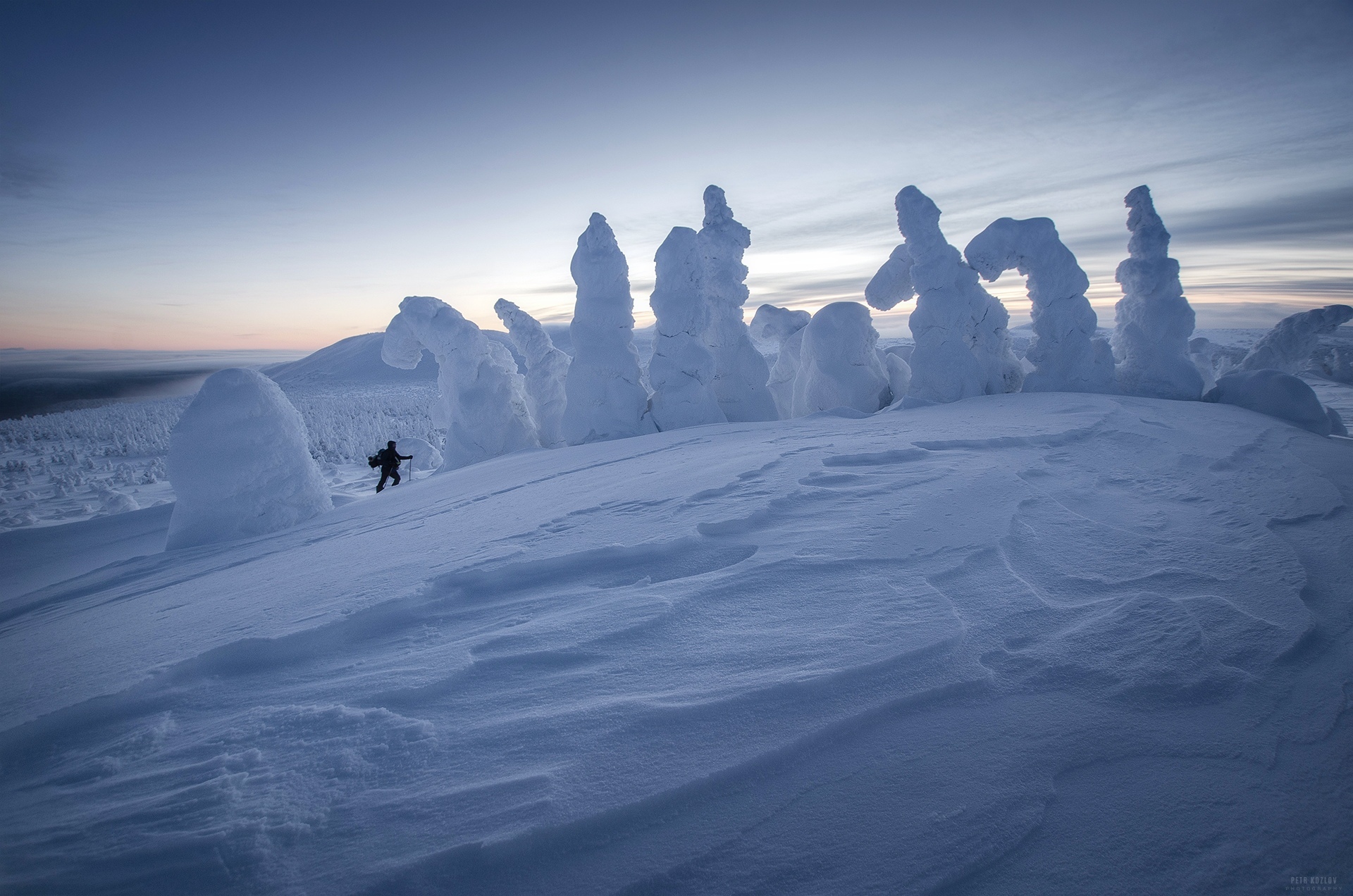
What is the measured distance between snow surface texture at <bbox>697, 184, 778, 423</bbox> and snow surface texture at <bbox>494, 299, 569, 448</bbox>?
480cm

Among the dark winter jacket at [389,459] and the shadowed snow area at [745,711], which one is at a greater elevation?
the dark winter jacket at [389,459]

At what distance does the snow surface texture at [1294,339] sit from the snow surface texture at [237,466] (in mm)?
19790

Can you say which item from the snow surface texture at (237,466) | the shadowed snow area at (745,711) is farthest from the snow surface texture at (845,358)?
the snow surface texture at (237,466)

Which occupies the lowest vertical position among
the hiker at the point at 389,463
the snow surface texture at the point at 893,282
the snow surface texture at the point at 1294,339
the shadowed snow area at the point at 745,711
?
the shadowed snow area at the point at 745,711

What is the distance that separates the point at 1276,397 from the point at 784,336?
36.7 ft

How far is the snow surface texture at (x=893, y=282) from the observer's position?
14016 millimetres

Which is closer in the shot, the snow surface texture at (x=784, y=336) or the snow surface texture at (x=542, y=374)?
the snow surface texture at (x=542, y=374)

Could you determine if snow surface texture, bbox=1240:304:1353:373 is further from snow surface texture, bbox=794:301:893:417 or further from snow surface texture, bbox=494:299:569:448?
snow surface texture, bbox=494:299:569:448

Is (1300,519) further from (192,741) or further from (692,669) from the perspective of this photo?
(192,741)

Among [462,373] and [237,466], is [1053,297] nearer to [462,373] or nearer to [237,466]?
[462,373]

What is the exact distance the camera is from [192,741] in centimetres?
228

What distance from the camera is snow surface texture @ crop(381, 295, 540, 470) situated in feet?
48.1

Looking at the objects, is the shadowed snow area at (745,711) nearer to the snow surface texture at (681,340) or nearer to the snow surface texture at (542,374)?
the snow surface texture at (681,340)

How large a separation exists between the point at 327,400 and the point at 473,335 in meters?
59.9
